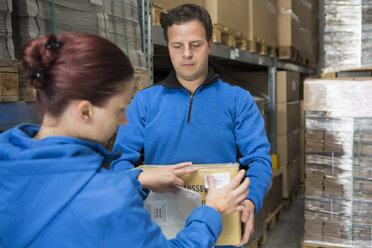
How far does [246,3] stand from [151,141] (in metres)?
2.86

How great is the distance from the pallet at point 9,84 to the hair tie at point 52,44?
80cm

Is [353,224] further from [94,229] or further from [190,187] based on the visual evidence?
[94,229]

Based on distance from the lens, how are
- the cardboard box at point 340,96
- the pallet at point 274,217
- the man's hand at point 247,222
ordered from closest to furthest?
the man's hand at point 247,222 < the cardboard box at point 340,96 < the pallet at point 274,217

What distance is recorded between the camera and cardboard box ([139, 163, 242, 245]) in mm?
1524

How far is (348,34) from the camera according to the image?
3744 millimetres

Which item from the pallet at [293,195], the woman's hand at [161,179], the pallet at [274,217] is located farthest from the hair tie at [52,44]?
the pallet at [293,195]

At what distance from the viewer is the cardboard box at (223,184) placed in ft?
5.00

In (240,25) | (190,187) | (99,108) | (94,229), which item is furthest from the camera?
(240,25)

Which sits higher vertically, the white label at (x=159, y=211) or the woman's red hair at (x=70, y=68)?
the woman's red hair at (x=70, y=68)

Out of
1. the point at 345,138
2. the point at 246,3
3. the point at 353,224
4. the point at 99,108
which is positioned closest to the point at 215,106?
the point at 99,108

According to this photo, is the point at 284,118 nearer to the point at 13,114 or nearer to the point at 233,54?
the point at 233,54

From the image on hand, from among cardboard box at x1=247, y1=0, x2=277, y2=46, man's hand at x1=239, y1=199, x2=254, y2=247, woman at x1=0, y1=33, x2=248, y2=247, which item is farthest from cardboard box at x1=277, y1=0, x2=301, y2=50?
woman at x1=0, y1=33, x2=248, y2=247

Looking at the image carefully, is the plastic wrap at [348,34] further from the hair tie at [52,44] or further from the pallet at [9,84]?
the hair tie at [52,44]

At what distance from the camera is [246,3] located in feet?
14.0
